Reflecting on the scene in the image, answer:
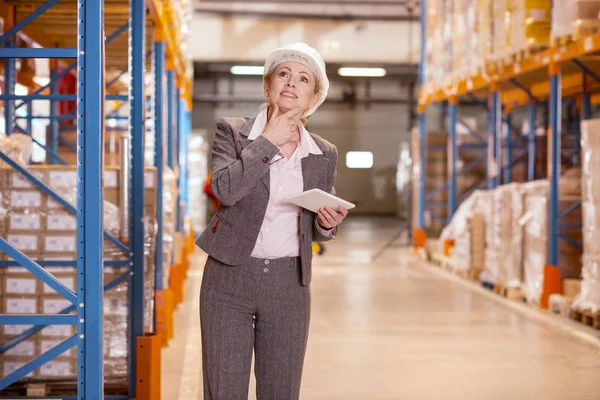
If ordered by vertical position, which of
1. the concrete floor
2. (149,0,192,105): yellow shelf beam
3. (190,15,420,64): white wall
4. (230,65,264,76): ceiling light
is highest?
(190,15,420,64): white wall

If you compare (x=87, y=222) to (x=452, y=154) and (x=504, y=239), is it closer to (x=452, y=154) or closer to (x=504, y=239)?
(x=504, y=239)

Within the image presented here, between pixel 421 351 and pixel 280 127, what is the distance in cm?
458

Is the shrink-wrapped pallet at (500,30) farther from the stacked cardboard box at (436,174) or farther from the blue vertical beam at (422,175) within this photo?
the stacked cardboard box at (436,174)

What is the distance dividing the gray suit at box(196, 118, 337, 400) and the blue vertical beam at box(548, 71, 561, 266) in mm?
6537

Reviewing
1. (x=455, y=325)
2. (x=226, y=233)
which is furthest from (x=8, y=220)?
(x=455, y=325)

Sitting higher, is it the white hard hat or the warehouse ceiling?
the warehouse ceiling

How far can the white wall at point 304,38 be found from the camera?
22984 millimetres

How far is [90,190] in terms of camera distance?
3086 mm

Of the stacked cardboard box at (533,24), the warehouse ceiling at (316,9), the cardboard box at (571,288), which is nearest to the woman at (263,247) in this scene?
the cardboard box at (571,288)

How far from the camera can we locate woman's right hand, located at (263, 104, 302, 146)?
2783 mm

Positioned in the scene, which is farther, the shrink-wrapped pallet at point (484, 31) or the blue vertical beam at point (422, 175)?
the blue vertical beam at point (422, 175)

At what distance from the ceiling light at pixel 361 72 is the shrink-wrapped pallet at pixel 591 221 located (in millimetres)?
18342

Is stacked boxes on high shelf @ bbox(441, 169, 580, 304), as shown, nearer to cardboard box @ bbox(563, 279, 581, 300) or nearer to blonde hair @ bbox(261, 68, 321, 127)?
cardboard box @ bbox(563, 279, 581, 300)

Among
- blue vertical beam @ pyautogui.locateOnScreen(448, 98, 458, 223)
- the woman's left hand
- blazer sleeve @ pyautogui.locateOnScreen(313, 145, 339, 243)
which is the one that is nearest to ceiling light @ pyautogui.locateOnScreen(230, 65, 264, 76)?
blue vertical beam @ pyautogui.locateOnScreen(448, 98, 458, 223)
